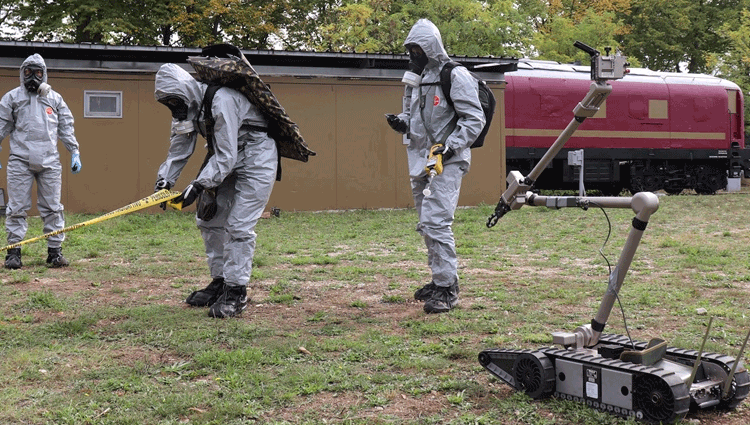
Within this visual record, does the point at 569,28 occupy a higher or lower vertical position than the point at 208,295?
higher

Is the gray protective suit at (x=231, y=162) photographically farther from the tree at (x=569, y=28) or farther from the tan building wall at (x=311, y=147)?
the tree at (x=569, y=28)

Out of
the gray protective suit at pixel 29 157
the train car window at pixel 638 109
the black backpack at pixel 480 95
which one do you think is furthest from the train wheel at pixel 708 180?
the gray protective suit at pixel 29 157

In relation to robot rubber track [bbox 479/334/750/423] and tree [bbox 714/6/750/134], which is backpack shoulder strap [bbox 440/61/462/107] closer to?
robot rubber track [bbox 479/334/750/423]

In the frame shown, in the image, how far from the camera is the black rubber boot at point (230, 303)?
568 centimetres

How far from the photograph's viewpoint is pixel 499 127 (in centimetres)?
1603

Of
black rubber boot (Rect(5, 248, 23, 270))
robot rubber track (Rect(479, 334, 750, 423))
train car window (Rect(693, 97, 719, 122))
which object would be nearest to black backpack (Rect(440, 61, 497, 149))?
robot rubber track (Rect(479, 334, 750, 423))

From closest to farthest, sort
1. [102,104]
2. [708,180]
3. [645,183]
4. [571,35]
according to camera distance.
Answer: [102,104]
[645,183]
[708,180]
[571,35]

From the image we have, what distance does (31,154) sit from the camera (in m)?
8.16

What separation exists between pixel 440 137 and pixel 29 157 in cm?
439

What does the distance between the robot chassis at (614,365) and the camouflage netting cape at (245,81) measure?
2511mm

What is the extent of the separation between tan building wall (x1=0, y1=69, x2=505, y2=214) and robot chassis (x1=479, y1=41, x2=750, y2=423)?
1136 cm

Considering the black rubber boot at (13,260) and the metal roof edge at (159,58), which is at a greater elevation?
the metal roof edge at (159,58)

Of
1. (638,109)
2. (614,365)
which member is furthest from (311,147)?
(614,365)

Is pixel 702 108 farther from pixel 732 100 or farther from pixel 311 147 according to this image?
pixel 311 147
